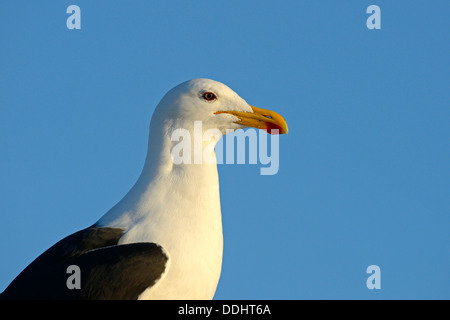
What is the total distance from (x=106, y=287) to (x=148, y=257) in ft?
1.73

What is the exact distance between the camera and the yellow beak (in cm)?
1031

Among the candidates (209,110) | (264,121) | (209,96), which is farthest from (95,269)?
(264,121)

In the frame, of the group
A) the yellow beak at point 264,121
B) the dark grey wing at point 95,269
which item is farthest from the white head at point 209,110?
the dark grey wing at point 95,269

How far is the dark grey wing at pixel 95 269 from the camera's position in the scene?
28.0 feet

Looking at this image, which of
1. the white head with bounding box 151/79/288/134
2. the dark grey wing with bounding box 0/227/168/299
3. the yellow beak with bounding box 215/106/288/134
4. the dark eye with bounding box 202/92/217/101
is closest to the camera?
the dark grey wing with bounding box 0/227/168/299

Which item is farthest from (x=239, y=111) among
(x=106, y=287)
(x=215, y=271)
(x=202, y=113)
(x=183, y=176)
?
(x=106, y=287)

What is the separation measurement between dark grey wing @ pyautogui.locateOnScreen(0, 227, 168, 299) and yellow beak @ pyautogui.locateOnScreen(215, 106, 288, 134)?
89.7 inches

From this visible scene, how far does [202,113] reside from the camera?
32.8ft

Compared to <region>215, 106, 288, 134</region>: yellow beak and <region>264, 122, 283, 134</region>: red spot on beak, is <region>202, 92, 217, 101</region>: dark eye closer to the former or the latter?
<region>215, 106, 288, 134</region>: yellow beak

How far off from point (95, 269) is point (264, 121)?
9.94 feet

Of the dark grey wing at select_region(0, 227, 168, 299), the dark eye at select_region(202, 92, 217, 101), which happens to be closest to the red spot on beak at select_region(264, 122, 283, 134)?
the dark eye at select_region(202, 92, 217, 101)

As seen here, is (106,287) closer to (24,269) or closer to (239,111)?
(24,269)

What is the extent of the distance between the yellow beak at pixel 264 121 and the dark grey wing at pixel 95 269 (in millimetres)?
2277
